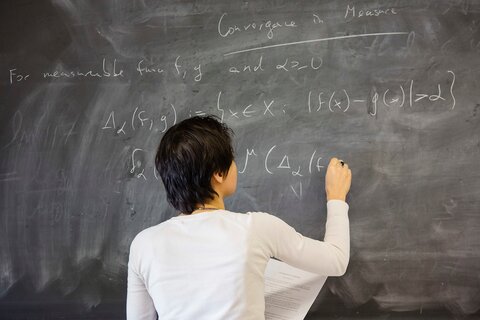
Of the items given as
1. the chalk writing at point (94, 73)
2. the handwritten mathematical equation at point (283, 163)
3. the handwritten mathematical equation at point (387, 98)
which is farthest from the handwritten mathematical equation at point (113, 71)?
the handwritten mathematical equation at point (387, 98)

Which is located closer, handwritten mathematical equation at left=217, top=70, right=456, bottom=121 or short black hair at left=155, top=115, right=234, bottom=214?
short black hair at left=155, top=115, right=234, bottom=214

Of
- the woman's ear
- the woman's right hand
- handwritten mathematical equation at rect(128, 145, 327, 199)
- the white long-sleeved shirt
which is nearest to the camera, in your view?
the white long-sleeved shirt

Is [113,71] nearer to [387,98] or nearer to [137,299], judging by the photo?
[137,299]

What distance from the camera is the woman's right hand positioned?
1.49 meters

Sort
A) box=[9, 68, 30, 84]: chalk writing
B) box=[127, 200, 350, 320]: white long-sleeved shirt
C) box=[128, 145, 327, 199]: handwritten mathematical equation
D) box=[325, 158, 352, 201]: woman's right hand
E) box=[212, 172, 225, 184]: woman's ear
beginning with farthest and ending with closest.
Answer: box=[9, 68, 30, 84]: chalk writing
box=[128, 145, 327, 199]: handwritten mathematical equation
box=[325, 158, 352, 201]: woman's right hand
box=[212, 172, 225, 184]: woman's ear
box=[127, 200, 350, 320]: white long-sleeved shirt

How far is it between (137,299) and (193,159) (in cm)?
42

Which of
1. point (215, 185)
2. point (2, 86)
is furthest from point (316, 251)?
point (2, 86)

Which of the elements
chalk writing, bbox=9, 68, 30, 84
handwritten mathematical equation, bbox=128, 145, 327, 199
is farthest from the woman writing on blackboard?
chalk writing, bbox=9, 68, 30, 84

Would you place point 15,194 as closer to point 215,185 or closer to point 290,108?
point 215,185

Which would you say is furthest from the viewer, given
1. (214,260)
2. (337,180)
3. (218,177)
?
(337,180)

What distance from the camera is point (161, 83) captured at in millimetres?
1670

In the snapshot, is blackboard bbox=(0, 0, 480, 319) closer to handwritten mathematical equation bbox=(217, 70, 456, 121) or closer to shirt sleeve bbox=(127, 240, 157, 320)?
handwritten mathematical equation bbox=(217, 70, 456, 121)

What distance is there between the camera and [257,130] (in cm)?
163

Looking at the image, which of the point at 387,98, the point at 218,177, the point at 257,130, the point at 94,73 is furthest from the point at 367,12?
the point at 94,73
